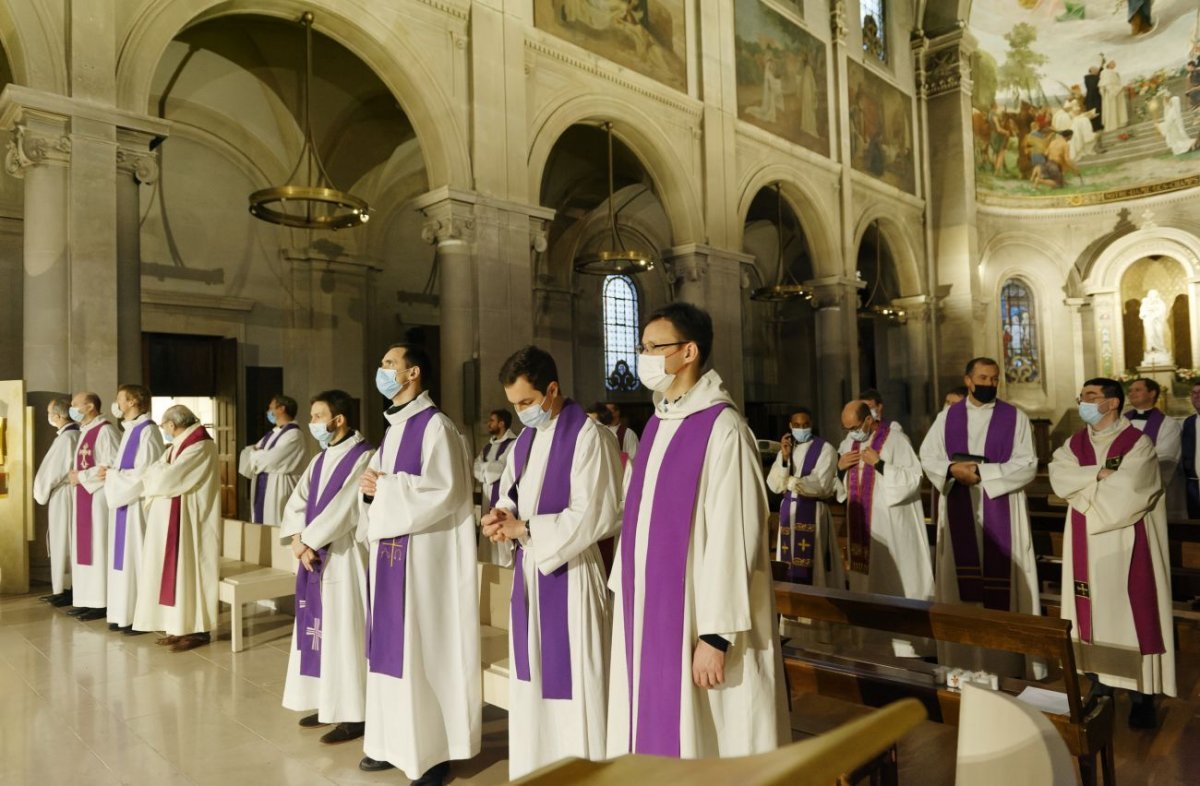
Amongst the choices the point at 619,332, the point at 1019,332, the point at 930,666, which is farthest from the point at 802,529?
the point at 1019,332

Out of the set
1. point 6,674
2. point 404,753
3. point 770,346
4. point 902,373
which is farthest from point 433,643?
point 770,346

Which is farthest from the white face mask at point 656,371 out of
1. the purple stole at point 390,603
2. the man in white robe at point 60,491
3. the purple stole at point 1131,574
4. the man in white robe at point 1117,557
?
the man in white robe at point 60,491

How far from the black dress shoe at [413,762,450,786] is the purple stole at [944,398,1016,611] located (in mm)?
3613

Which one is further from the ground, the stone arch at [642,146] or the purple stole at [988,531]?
the stone arch at [642,146]

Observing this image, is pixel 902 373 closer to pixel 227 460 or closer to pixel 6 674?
pixel 227 460

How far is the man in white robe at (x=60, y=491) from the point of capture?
7715 mm

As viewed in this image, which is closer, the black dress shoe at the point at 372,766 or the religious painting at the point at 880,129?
the black dress shoe at the point at 372,766

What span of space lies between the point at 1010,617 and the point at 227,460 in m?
12.6

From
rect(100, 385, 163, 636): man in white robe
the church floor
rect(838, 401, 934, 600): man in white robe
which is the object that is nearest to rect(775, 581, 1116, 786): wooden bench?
the church floor

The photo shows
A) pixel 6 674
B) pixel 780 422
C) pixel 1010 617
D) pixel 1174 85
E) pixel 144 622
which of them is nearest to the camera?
pixel 1010 617

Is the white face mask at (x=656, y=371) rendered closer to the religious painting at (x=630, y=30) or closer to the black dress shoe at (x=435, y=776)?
the black dress shoe at (x=435, y=776)

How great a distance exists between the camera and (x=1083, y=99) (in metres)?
24.0

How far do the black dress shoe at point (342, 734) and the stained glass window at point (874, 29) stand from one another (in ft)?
65.3

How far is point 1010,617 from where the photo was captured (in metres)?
3.34
